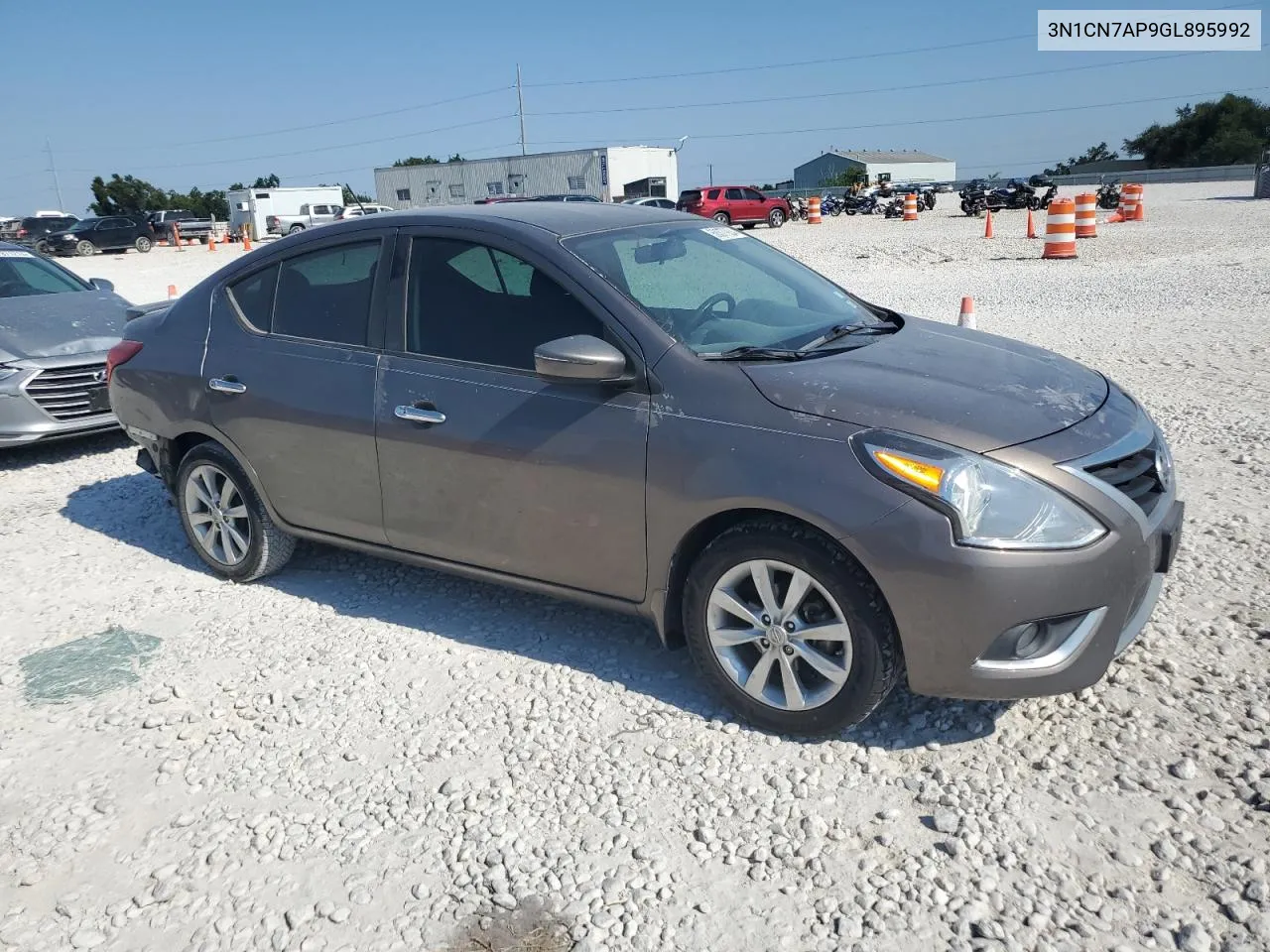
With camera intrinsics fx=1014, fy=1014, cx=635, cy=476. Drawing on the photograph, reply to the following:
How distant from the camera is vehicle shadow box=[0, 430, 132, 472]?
795cm

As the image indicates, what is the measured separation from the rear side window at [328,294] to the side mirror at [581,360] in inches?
47.2

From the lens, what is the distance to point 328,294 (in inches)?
182

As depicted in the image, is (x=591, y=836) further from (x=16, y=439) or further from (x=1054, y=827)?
(x=16, y=439)

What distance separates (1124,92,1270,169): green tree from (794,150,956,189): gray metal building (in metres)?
24.7

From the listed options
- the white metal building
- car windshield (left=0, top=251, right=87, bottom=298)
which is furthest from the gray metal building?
car windshield (left=0, top=251, right=87, bottom=298)

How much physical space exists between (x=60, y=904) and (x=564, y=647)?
2.00 m

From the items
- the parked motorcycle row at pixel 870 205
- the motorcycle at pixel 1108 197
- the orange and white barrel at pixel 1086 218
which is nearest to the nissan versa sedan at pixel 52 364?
the orange and white barrel at pixel 1086 218

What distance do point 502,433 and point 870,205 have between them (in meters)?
41.1

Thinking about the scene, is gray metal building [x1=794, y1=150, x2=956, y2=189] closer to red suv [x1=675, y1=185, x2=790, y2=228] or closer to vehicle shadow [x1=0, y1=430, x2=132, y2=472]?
red suv [x1=675, y1=185, x2=790, y2=228]

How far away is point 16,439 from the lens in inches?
293

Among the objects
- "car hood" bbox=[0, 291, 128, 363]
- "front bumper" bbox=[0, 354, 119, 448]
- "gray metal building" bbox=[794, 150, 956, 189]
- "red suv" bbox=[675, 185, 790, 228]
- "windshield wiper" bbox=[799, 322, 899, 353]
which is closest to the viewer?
"windshield wiper" bbox=[799, 322, 899, 353]

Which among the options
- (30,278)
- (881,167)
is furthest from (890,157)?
(30,278)

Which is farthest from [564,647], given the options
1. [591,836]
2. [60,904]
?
[60,904]

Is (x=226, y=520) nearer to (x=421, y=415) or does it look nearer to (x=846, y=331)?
(x=421, y=415)
